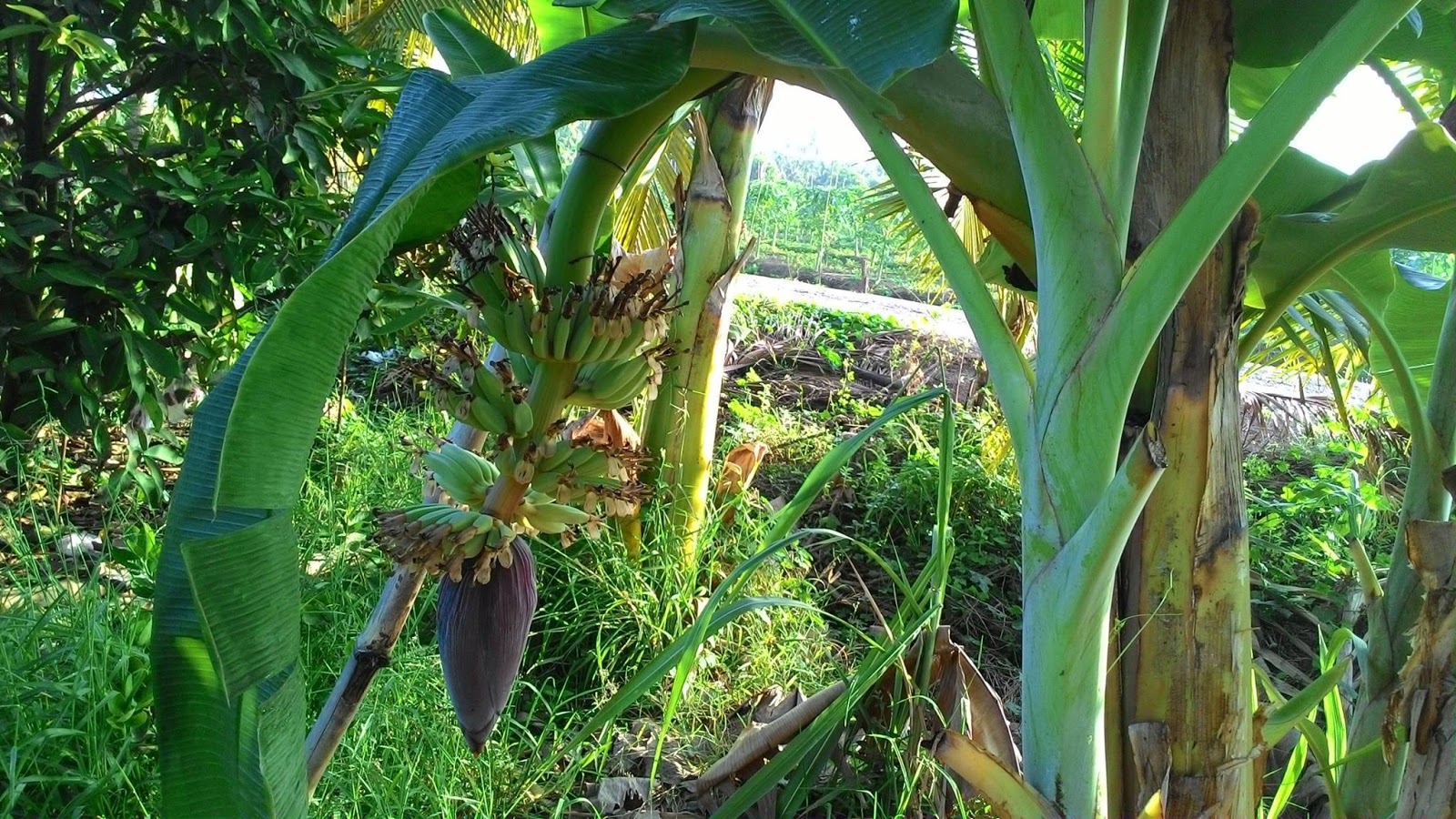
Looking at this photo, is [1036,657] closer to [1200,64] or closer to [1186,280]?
[1186,280]

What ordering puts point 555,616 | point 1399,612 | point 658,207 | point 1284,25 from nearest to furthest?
point 1284,25, point 1399,612, point 555,616, point 658,207

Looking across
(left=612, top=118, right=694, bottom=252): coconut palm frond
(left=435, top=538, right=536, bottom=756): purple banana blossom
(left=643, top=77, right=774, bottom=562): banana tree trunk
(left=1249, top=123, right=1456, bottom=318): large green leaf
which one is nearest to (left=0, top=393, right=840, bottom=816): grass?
(left=643, top=77, right=774, bottom=562): banana tree trunk

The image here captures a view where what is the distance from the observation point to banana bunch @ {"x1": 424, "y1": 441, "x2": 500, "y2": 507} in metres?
0.57

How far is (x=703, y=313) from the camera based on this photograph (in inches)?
71.1

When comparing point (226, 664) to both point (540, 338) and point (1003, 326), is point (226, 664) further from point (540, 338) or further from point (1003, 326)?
point (1003, 326)

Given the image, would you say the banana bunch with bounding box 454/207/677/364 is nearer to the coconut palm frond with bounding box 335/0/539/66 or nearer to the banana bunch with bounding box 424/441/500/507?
the banana bunch with bounding box 424/441/500/507

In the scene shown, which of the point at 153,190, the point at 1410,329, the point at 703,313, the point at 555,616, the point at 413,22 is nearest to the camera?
the point at 1410,329

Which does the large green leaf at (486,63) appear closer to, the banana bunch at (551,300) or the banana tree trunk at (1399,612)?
the banana bunch at (551,300)

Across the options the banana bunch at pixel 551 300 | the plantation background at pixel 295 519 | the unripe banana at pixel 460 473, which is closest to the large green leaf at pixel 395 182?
the banana bunch at pixel 551 300

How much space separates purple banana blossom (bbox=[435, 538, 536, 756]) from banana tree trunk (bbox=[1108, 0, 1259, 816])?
1.41ft

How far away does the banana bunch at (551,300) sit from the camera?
1.76ft

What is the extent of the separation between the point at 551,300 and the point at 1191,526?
1.53ft

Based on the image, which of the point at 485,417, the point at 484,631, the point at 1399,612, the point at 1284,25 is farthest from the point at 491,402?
the point at 1399,612

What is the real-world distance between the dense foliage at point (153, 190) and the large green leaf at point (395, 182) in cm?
108
